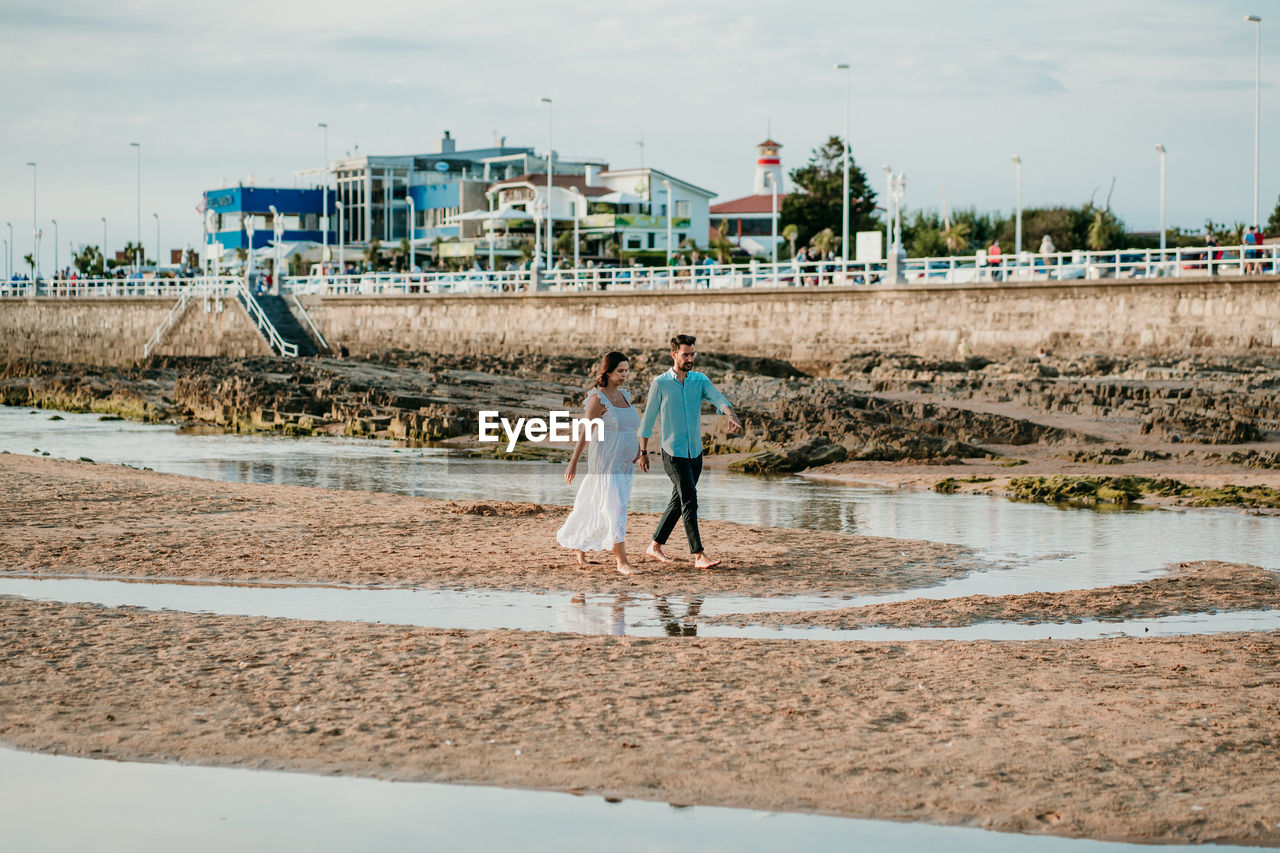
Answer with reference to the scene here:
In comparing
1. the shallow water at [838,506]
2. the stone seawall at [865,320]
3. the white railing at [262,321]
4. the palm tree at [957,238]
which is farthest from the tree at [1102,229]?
the shallow water at [838,506]

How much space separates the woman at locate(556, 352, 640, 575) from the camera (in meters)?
9.23

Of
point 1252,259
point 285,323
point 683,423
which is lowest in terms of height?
point 683,423

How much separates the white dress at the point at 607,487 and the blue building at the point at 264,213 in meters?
93.2

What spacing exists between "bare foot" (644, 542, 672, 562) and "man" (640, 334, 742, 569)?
243 millimetres

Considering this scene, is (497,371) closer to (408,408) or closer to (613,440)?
(408,408)

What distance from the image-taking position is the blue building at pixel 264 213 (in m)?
99.5

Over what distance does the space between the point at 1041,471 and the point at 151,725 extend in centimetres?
1450

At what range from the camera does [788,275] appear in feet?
133

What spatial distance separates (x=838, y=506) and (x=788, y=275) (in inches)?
1041

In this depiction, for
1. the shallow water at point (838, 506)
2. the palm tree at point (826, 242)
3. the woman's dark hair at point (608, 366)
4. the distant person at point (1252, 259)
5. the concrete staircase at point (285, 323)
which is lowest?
the shallow water at point (838, 506)

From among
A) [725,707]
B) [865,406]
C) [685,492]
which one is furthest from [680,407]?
[865,406]

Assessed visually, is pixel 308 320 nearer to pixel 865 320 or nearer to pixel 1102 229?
pixel 865 320

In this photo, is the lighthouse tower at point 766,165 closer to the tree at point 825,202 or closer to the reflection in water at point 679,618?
the tree at point 825,202

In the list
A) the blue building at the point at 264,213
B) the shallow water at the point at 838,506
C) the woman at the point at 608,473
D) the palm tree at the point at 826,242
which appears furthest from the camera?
the blue building at the point at 264,213
